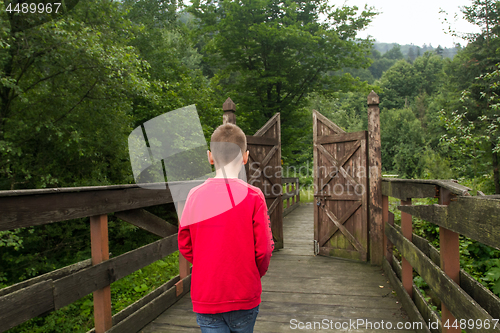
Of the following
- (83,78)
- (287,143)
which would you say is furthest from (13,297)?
(287,143)

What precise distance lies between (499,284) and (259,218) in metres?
3.39

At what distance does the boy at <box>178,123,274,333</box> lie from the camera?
60.0 inches

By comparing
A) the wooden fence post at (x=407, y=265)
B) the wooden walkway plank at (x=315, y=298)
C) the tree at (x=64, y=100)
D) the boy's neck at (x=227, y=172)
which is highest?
the tree at (x=64, y=100)

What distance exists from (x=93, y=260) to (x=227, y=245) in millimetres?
1329

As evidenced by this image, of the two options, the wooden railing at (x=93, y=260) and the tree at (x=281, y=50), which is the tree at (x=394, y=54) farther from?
the wooden railing at (x=93, y=260)

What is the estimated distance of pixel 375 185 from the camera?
5.08 metres

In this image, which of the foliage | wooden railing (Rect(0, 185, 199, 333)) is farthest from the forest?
the foliage

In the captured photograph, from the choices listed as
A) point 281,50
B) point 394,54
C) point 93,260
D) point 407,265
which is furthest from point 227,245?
point 394,54

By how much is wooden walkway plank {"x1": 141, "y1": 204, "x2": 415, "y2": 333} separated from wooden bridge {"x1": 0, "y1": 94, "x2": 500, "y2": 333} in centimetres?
1

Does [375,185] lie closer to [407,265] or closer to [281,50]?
[407,265]

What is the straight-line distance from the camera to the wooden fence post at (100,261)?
2.36m
